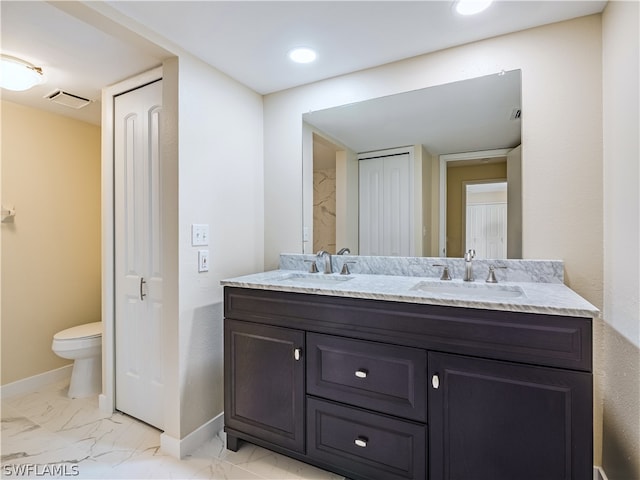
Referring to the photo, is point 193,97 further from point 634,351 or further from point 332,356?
point 634,351

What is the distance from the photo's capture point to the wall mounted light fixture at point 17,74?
1.84m

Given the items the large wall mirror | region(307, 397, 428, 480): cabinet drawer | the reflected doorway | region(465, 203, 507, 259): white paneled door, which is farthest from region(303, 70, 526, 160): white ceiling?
region(307, 397, 428, 480): cabinet drawer

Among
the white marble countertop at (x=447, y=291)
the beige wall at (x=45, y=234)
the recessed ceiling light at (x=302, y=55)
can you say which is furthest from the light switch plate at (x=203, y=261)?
the beige wall at (x=45, y=234)

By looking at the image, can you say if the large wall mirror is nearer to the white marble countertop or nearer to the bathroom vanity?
the white marble countertop

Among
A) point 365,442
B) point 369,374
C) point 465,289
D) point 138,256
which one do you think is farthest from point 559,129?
point 138,256

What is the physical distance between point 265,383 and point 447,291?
3.41 feet

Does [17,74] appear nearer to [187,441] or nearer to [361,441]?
[187,441]

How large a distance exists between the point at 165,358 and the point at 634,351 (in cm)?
213

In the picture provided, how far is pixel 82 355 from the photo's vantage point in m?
2.41

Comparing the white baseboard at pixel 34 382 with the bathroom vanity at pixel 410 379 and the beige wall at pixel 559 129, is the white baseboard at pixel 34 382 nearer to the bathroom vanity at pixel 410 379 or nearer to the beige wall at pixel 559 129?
the bathroom vanity at pixel 410 379

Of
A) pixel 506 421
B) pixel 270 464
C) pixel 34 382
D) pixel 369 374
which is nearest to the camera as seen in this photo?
pixel 506 421

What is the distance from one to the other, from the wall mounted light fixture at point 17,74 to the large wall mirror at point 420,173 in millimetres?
1626

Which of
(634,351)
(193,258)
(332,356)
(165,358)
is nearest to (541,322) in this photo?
(634,351)

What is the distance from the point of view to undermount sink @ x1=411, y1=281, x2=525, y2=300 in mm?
1548
